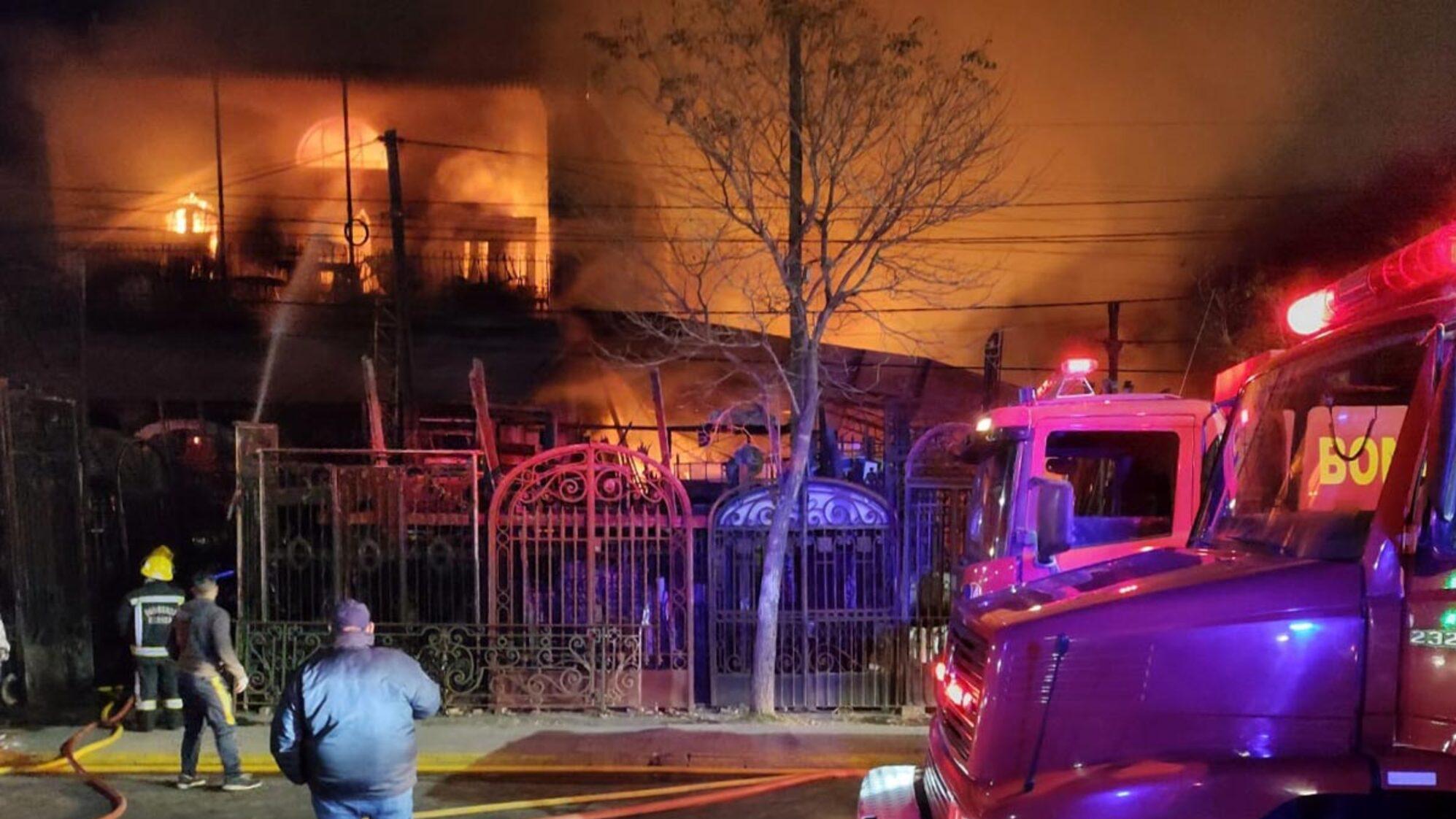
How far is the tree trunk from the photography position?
28.2 ft

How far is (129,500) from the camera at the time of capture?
11352mm

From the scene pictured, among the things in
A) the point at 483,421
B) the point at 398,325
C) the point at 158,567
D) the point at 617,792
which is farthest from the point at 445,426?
the point at 617,792

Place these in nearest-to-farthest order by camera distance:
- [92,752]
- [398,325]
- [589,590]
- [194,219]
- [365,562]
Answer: [92,752], [589,590], [365,562], [398,325], [194,219]

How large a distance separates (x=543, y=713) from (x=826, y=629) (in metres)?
2.59

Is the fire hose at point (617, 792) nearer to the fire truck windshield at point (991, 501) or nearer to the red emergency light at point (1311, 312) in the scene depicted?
the fire truck windshield at point (991, 501)

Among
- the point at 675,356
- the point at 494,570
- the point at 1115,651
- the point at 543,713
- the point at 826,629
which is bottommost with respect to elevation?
the point at 543,713

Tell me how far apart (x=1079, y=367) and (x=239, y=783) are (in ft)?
20.6

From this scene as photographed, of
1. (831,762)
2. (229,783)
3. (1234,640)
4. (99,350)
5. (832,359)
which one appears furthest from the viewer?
(99,350)

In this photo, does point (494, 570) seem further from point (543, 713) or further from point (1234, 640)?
point (1234, 640)

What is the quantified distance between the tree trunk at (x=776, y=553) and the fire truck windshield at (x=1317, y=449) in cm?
496

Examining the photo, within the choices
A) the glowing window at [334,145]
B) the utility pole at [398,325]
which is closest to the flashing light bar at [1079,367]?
the utility pole at [398,325]

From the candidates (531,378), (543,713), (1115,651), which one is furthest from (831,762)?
(531,378)

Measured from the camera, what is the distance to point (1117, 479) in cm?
638

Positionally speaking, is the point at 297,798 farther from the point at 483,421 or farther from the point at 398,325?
the point at 398,325
